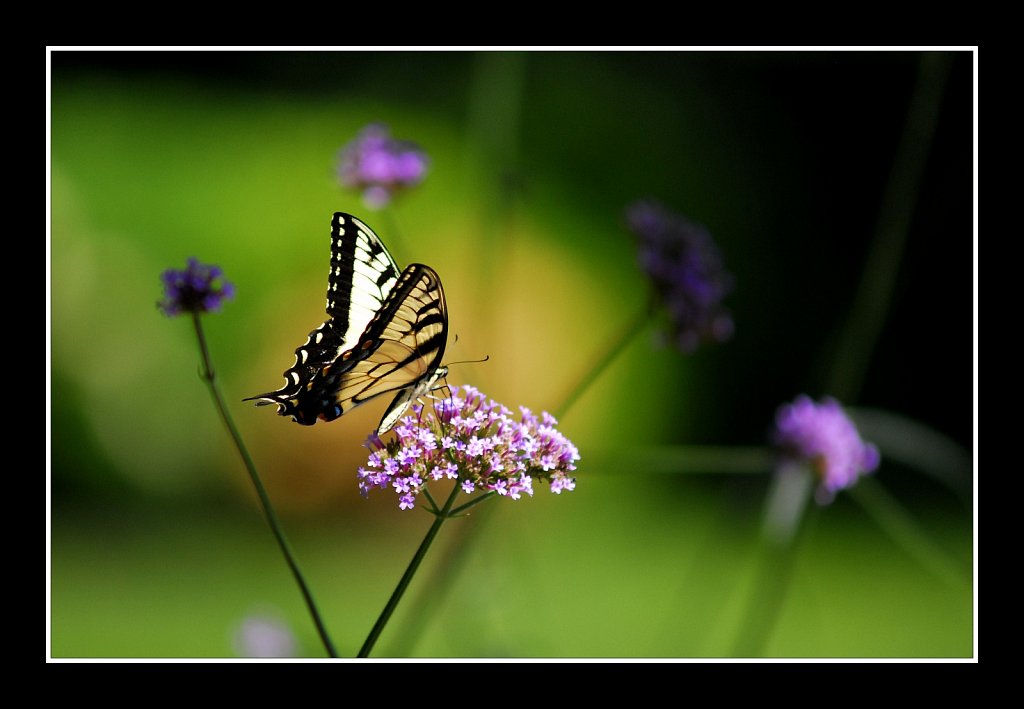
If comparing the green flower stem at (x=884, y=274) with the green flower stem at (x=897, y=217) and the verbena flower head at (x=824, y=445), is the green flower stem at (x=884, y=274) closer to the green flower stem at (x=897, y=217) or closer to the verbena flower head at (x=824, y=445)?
the green flower stem at (x=897, y=217)

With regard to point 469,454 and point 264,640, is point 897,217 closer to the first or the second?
point 469,454

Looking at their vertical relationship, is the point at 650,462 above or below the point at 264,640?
above

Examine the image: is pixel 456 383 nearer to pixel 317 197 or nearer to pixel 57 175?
pixel 317 197

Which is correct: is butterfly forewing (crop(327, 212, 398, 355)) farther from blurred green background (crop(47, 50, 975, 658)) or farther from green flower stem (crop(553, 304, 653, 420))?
blurred green background (crop(47, 50, 975, 658))

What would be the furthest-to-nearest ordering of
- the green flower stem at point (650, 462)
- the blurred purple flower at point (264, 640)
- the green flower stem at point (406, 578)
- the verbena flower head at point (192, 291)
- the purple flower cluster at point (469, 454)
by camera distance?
the blurred purple flower at point (264, 640)
the green flower stem at point (650, 462)
the verbena flower head at point (192, 291)
the purple flower cluster at point (469, 454)
the green flower stem at point (406, 578)

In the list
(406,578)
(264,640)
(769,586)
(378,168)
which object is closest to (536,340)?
(769,586)

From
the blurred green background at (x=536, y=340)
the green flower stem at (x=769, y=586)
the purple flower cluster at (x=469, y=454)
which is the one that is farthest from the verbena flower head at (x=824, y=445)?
the purple flower cluster at (x=469, y=454)

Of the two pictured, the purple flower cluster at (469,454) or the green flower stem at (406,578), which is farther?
Result: the purple flower cluster at (469,454)
